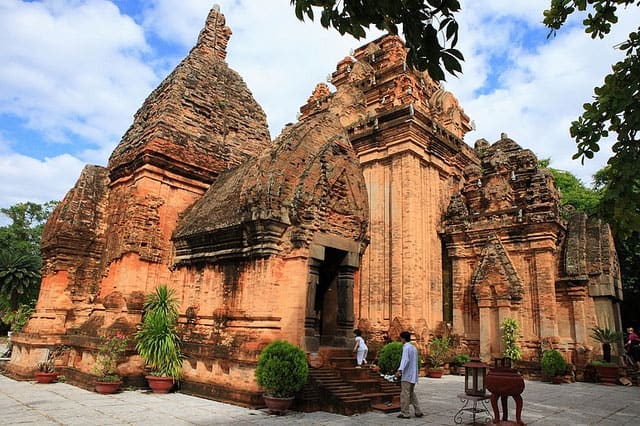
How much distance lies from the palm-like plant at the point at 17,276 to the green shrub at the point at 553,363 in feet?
83.9

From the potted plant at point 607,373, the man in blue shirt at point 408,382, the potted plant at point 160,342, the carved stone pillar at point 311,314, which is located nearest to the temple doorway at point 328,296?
the carved stone pillar at point 311,314

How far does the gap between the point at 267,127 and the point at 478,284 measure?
948 centimetres

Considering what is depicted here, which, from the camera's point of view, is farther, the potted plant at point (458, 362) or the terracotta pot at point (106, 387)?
the potted plant at point (458, 362)

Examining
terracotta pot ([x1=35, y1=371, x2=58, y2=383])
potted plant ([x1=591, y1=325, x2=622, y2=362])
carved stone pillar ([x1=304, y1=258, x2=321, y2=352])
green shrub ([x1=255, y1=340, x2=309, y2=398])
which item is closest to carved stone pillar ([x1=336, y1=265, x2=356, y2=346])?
carved stone pillar ([x1=304, y1=258, x2=321, y2=352])

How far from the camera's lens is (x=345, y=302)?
982 centimetres

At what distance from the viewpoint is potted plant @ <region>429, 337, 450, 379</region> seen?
49.0 feet

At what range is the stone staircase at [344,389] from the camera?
25.6 ft

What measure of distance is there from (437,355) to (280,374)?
30.9ft

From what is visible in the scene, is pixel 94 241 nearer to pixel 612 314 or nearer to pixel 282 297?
pixel 282 297

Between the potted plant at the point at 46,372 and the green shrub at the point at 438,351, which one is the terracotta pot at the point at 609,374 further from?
the potted plant at the point at 46,372

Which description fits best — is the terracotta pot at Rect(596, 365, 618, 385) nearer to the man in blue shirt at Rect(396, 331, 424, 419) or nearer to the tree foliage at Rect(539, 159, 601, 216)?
the man in blue shirt at Rect(396, 331, 424, 419)

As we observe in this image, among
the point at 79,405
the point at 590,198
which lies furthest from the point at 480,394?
the point at 590,198

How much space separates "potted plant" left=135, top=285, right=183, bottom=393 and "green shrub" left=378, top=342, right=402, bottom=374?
550 cm

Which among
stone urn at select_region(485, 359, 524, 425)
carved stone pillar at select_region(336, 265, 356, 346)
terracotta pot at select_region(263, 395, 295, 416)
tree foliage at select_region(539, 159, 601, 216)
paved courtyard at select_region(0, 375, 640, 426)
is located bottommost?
paved courtyard at select_region(0, 375, 640, 426)
